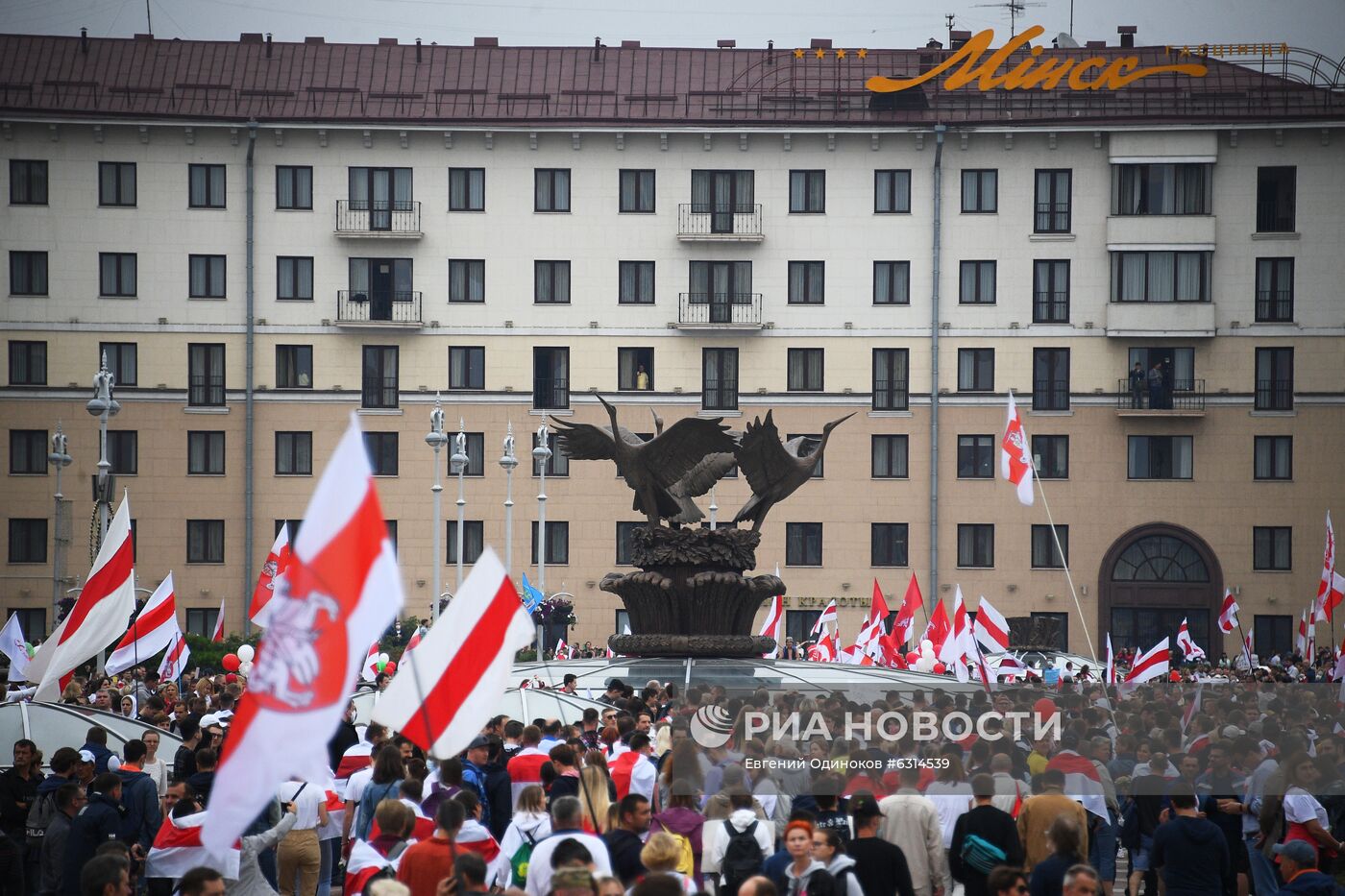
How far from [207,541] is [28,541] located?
547cm

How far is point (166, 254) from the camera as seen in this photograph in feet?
194

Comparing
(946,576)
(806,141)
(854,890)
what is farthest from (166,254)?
(854,890)

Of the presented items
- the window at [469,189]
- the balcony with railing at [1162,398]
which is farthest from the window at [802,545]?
the window at [469,189]

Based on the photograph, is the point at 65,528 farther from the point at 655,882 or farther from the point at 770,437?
the point at 655,882

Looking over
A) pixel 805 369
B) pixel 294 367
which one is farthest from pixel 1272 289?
pixel 294 367

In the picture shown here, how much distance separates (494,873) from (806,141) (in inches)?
1917

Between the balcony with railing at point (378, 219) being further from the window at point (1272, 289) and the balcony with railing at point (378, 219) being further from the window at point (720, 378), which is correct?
the window at point (1272, 289)

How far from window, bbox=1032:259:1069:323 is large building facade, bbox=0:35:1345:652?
12 centimetres

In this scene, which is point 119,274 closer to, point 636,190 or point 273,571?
point 636,190

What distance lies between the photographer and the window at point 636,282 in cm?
5975

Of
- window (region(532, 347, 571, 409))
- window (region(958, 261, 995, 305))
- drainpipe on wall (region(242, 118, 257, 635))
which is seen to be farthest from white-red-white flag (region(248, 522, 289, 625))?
window (region(958, 261, 995, 305))

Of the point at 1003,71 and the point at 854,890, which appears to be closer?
the point at 854,890

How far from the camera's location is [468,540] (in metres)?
59.9

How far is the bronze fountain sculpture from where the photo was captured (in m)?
32.9
